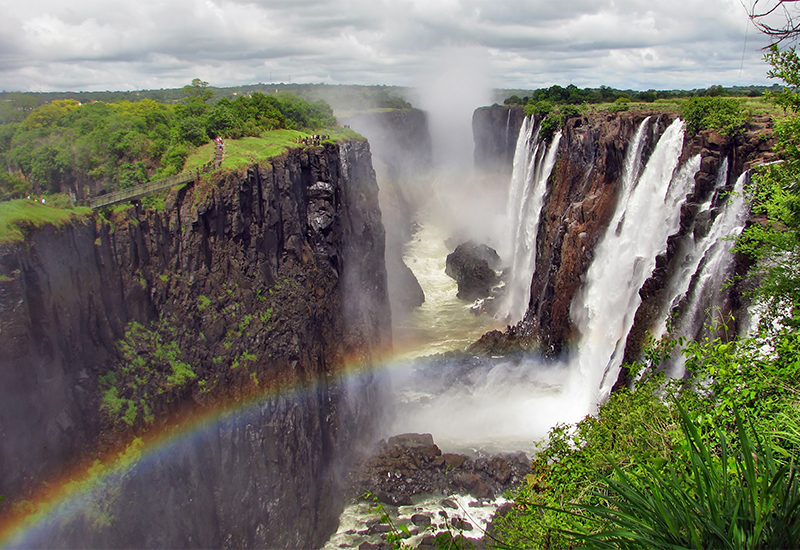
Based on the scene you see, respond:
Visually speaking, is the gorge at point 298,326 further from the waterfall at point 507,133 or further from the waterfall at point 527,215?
the waterfall at point 507,133

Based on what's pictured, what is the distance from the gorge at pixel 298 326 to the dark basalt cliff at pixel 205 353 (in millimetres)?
78

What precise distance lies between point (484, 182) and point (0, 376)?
190 feet

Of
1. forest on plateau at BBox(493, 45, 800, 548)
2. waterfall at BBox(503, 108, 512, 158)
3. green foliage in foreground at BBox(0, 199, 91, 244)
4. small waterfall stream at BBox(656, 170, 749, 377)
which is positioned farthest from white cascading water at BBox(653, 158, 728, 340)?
waterfall at BBox(503, 108, 512, 158)

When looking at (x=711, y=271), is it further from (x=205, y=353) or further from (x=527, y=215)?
(x=527, y=215)

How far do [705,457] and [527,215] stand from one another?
3733 cm

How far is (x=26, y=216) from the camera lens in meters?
17.6

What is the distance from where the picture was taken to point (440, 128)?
86.6m

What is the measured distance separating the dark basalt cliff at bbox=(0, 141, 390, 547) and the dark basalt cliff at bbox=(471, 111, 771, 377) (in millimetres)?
11771

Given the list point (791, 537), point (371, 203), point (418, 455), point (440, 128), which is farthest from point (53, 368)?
point (440, 128)

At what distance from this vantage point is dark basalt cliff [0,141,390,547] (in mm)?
17031

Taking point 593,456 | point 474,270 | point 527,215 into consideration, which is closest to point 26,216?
point 593,456

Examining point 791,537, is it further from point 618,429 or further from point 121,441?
point 121,441

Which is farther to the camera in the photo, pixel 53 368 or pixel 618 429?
pixel 53 368

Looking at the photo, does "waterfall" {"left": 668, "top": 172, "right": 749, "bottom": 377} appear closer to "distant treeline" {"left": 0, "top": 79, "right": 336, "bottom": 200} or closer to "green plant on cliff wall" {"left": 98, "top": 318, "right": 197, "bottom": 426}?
"green plant on cliff wall" {"left": 98, "top": 318, "right": 197, "bottom": 426}
